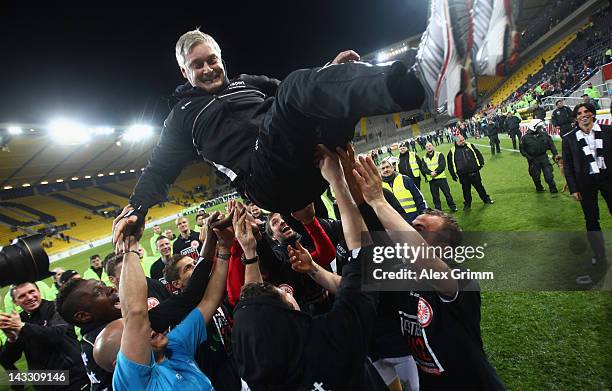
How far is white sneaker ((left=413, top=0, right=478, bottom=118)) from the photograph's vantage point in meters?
1.27

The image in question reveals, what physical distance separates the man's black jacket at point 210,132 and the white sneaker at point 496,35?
1.24m

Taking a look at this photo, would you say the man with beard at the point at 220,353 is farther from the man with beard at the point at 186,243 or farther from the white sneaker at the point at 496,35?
the man with beard at the point at 186,243

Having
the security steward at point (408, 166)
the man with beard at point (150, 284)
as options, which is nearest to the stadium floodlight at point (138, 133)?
the security steward at point (408, 166)

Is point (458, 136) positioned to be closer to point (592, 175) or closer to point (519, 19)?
point (592, 175)

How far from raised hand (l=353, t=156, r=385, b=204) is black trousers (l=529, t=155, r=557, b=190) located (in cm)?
878

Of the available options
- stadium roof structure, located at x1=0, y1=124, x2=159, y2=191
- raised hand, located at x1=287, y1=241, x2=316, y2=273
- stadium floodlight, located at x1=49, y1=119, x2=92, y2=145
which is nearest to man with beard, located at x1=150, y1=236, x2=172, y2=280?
raised hand, located at x1=287, y1=241, x2=316, y2=273

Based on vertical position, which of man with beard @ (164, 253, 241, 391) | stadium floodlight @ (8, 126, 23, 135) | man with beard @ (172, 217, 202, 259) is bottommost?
man with beard @ (164, 253, 241, 391)

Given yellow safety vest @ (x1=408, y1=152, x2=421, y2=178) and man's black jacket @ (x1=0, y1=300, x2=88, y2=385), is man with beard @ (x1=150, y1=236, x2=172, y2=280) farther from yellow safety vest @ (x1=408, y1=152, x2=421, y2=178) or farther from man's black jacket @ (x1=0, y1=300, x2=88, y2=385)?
yellow safety vest @ (x1=408, y1=152, x2=421, y2=178)

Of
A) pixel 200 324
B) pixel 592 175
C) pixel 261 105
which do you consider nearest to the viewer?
pixel 261 105

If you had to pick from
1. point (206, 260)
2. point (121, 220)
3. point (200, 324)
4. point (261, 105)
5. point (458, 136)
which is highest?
point (458, 136)

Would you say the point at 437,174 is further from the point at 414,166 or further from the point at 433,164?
the point at 414,166

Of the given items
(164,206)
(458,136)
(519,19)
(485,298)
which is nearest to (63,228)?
(164,206)

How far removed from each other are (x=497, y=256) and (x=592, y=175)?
196 centimetres

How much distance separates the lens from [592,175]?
15.6 feet
